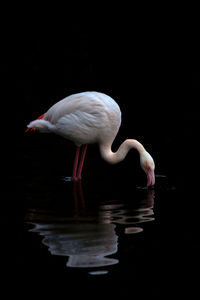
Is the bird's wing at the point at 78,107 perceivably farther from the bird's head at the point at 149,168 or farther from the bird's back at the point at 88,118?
the bird's head at the point at 149,168

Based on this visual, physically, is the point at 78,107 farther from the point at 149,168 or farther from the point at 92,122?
the point at 149,168

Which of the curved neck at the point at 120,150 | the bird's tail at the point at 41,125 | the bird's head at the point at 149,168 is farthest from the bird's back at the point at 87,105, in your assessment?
the bird's head at the point at 149,168

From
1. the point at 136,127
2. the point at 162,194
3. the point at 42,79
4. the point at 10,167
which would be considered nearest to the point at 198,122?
the point at 136,127

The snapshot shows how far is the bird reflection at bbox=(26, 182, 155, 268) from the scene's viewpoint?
4.07 metres

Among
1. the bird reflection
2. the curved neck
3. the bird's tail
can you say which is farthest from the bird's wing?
the bird reflection

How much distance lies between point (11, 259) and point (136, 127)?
953 centimetres

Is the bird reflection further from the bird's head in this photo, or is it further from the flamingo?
the flamingo

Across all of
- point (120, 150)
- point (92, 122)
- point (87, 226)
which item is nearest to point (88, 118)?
point (92, 122)

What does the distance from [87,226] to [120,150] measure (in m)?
2.47

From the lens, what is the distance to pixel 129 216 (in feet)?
17.3

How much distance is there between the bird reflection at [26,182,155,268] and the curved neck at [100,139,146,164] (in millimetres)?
852

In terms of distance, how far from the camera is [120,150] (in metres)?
7.24

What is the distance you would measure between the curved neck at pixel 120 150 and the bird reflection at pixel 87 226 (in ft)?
2.80

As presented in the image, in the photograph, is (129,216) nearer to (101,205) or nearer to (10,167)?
(101,205)
